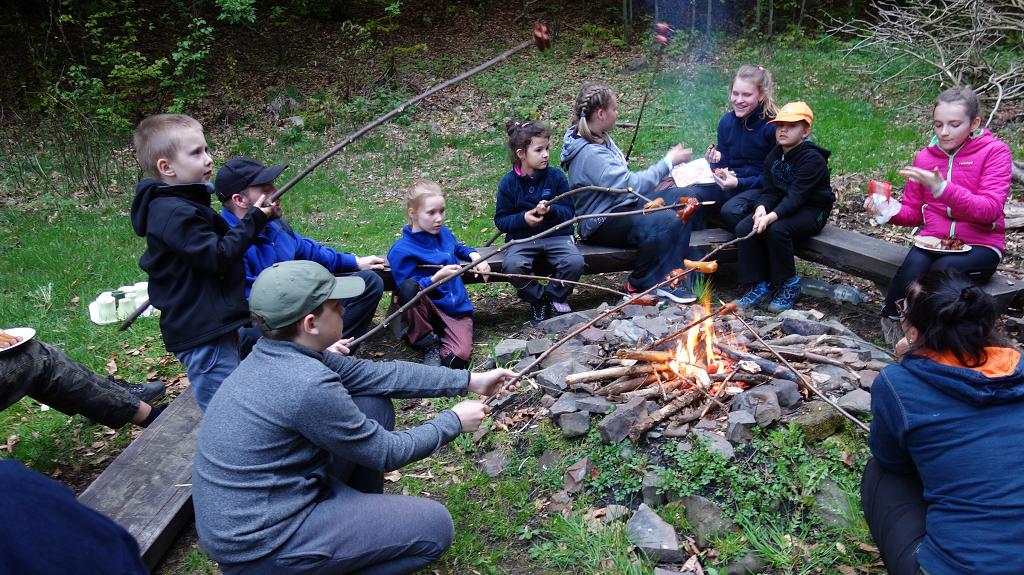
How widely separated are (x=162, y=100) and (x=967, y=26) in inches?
502

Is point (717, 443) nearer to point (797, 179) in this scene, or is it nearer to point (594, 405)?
point (594, 405)

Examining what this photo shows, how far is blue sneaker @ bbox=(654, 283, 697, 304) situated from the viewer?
5.26m

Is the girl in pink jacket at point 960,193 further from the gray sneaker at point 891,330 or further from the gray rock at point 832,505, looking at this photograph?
the gray rock at point 832,505

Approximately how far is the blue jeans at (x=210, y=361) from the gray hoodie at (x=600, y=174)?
2.87 m

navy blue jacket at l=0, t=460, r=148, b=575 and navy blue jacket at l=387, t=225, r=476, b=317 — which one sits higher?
navy blue jacket at l=0, t=460, r=148, b=575

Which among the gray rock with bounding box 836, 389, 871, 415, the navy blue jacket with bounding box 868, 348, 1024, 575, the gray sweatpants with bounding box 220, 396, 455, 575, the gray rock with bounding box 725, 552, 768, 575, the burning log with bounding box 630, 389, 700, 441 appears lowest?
the gray rock with bounding box 725, 552, 768, 575

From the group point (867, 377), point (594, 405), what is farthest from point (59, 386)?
point (867, 377)

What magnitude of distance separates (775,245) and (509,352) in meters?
2.18

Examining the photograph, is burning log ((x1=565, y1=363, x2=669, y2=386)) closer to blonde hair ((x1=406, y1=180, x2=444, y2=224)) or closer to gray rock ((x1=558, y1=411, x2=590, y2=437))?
gray rock ((x1=558, y1=411, x2=590, y2=437))

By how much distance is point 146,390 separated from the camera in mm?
4523

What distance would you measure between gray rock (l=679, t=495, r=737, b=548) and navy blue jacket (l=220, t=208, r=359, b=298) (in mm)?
2211

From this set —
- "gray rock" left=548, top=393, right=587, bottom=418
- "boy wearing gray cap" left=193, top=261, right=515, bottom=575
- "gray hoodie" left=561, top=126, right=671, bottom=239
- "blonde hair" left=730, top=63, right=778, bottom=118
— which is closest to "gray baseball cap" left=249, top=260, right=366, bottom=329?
"boy wearing gray cap" left=193, top=261, right=515, bottom=575

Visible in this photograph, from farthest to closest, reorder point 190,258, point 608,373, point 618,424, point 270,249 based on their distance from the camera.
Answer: point 270,249 < point 608,373 < point 618,424 < point 190,258

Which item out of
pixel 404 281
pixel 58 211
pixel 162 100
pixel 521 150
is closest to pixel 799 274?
pixel 521 150
